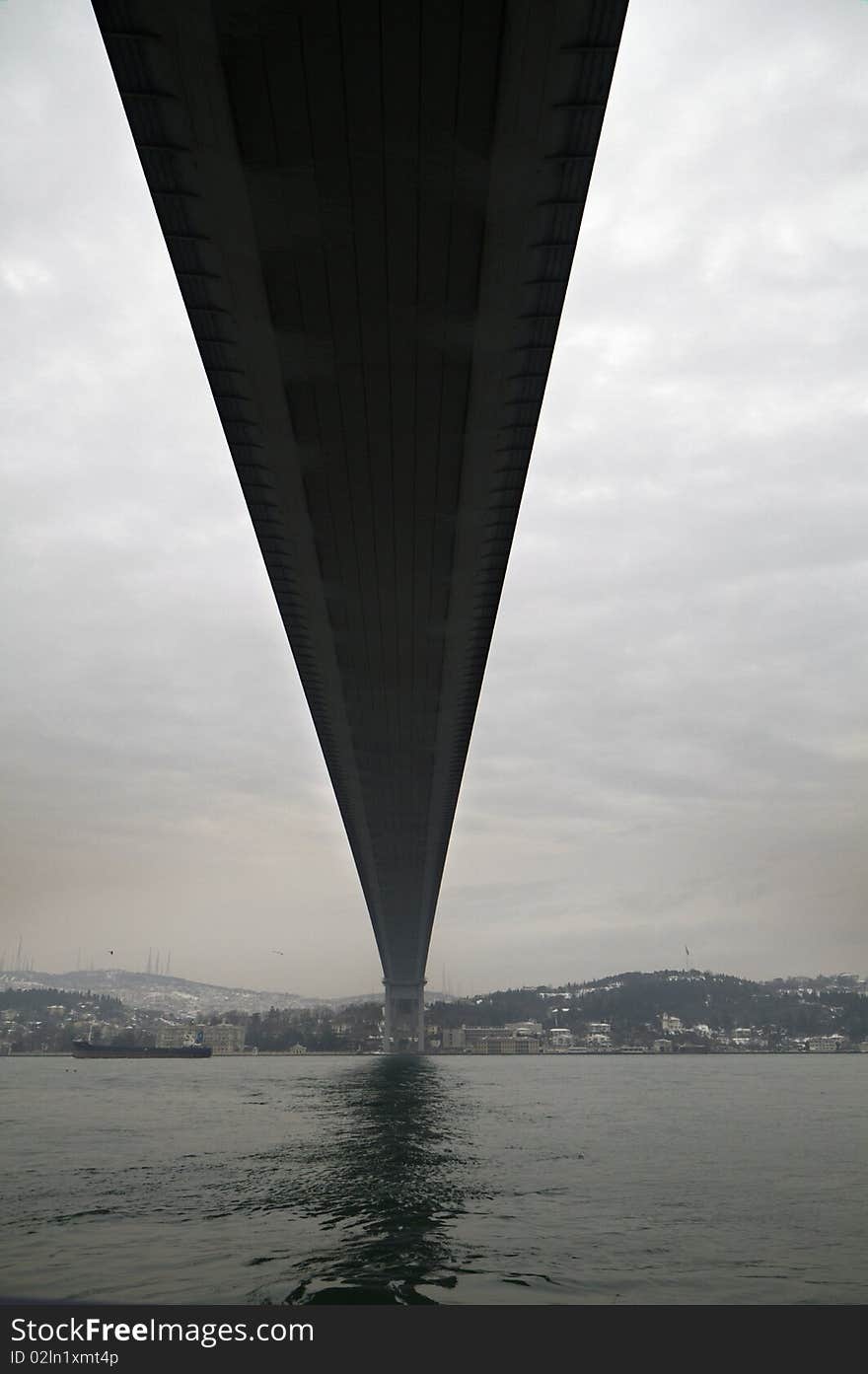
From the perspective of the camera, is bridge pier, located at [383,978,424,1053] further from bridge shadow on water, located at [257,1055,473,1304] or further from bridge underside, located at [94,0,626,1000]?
bridge underside, located at [94,0,626,1000]

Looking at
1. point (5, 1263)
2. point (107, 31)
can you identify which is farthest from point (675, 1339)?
point (107, 31)

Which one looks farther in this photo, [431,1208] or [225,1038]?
[225,1038]

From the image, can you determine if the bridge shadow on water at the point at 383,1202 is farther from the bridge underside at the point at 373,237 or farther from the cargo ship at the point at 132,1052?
the cargo ship at the point at 132,1052

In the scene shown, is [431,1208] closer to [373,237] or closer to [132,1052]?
[373,237]

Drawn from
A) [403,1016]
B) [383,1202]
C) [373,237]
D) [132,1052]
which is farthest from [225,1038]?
[373,237]

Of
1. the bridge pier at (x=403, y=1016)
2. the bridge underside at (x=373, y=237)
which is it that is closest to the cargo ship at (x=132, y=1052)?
the bridge pier at (x=403, y=1016)
